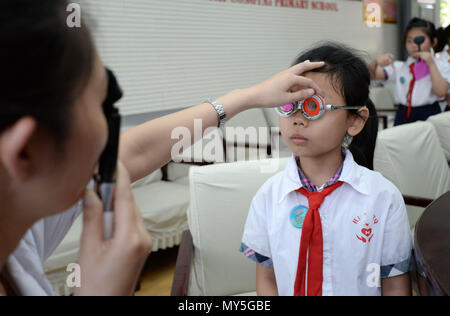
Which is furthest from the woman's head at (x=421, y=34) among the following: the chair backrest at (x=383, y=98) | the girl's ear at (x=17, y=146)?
the girl's ear at (x=17, y=146)

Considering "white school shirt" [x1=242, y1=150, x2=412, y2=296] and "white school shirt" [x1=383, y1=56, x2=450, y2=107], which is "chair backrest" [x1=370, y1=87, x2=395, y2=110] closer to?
"white school shirt" [x1=383, y1=56, x2=450, y2=107]

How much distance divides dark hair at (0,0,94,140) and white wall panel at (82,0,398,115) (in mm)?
2889

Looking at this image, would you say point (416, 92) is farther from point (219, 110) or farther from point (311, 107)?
point (219, 110)

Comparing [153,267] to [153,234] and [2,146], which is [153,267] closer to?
[153,234]

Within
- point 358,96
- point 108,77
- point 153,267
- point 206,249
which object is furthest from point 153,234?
point 108,77

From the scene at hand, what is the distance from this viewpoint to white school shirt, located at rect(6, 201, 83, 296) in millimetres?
703

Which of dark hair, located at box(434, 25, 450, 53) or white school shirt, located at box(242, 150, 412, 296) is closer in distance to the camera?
white school shirt, located at box(242, 150, 412, 296)

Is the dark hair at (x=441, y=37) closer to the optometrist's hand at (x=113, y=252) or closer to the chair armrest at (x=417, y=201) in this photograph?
the chair armrest at (x=417, y=201)

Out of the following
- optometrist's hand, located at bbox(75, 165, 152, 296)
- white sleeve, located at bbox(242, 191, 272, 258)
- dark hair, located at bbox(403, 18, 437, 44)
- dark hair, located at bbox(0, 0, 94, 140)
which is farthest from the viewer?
dark hair, located at bbox(403, 18, 437, 44)

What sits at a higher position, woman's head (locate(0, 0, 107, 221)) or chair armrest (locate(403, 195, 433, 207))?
woman's head (locate(0, 0, 107, 221))

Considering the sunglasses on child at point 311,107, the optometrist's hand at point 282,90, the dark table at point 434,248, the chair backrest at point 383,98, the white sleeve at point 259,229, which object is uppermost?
the optometrist's hand at point 282,90

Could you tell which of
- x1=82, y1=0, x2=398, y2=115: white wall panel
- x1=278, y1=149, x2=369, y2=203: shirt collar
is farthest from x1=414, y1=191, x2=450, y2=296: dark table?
x1=82, y1=0, x2=398, y2=115: white wall panel

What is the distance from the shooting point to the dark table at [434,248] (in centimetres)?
91

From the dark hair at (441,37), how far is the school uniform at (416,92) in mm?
118
